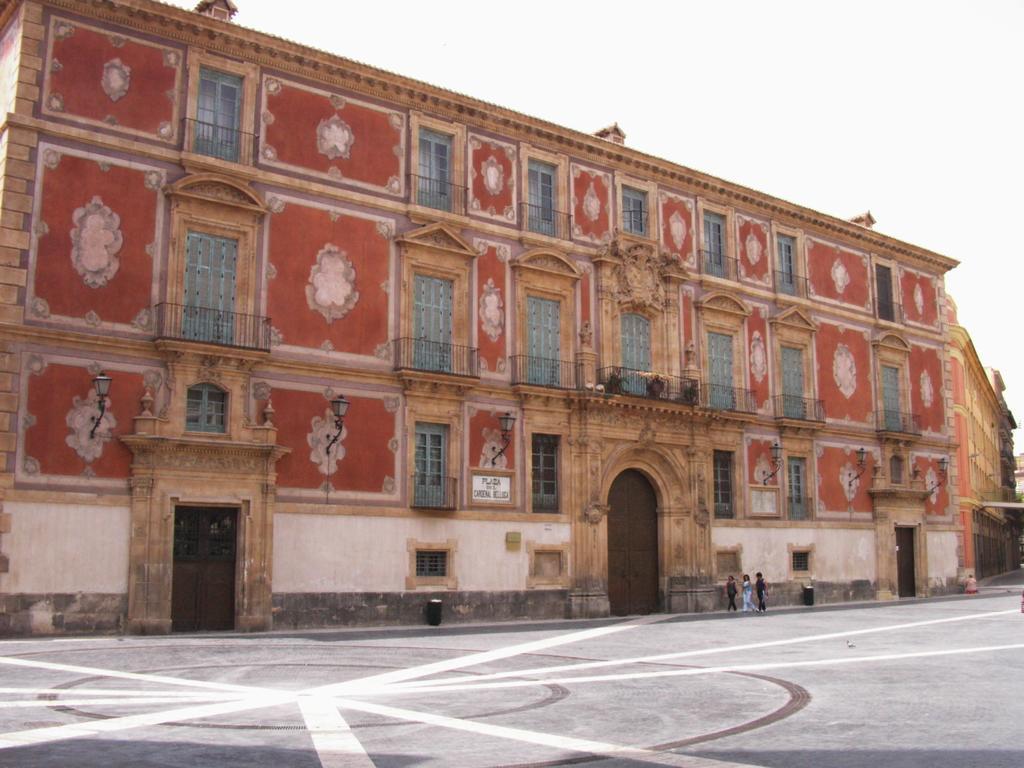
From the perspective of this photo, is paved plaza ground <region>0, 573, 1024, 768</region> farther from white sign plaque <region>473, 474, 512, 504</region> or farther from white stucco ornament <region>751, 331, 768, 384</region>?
white stucco ornament <region>751, 331, 768, 384</region>

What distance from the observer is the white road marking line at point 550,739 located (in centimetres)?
905

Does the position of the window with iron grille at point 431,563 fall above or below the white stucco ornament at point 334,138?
below

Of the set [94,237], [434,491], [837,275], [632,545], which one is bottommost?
[632,545]

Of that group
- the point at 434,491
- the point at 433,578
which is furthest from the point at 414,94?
the point at 433,578

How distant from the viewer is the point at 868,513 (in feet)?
127

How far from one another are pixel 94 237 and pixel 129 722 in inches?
571

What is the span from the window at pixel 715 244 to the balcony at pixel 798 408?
16.0 ft

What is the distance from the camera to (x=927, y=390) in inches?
1682

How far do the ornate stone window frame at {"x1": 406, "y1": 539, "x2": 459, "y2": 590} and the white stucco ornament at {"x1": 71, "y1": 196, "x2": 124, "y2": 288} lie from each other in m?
9.62

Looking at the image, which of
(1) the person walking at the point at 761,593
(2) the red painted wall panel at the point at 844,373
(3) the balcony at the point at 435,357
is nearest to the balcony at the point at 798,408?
(2) the red painted wall panel at the point at 844,373

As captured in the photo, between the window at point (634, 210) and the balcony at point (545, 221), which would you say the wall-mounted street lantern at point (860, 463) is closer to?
the window at point (634, 210)

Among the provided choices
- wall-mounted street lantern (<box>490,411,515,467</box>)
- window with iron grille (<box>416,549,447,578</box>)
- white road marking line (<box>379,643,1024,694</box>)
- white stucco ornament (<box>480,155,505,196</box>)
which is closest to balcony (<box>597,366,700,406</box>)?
wall-mounted street lantern (<box>490,411,515,467</box>)

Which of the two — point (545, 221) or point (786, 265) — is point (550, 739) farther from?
point (786, 265)

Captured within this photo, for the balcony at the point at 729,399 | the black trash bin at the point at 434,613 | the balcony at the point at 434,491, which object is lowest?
the black trash bin at the point at 434,613
